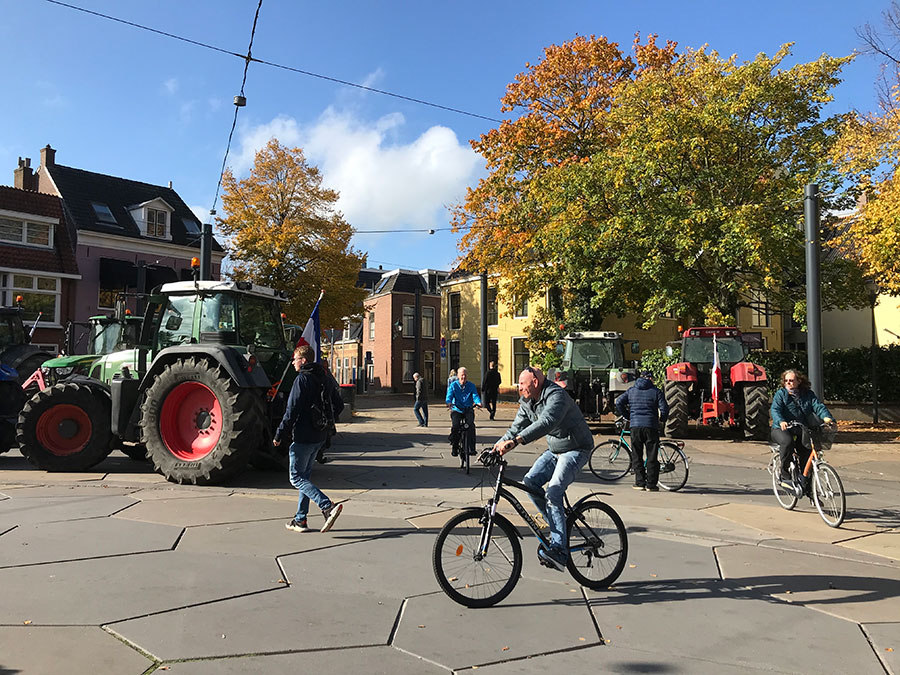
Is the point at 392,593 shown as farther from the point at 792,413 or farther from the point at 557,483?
the point at 792,413

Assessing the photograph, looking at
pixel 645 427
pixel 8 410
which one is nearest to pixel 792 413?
pixel 645 427

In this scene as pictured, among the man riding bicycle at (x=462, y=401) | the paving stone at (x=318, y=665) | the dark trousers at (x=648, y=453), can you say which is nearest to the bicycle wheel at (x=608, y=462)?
the dark trousers at (x=648, y=453)

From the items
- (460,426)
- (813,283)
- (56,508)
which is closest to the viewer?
(56,508)

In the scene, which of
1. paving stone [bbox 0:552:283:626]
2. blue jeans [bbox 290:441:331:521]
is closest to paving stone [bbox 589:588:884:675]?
paving stone [bbox 0:552:283:626]

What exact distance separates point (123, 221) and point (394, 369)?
19378 mm

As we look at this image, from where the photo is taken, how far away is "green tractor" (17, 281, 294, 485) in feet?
28.2

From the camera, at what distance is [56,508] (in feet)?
23.7

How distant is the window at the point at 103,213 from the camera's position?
30.9 m

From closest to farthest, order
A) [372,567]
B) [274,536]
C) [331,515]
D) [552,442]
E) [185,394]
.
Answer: [552,442] < [372,567] < [274,536] < [331,515] < [185,394]

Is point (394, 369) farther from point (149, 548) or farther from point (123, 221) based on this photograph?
point (149, 548)

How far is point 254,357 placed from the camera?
29.3ft

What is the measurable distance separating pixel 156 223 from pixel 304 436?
30007 millimetres

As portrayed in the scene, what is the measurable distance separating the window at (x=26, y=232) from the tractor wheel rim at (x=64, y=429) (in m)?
22.0

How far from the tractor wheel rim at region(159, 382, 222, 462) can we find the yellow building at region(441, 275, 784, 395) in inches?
907
